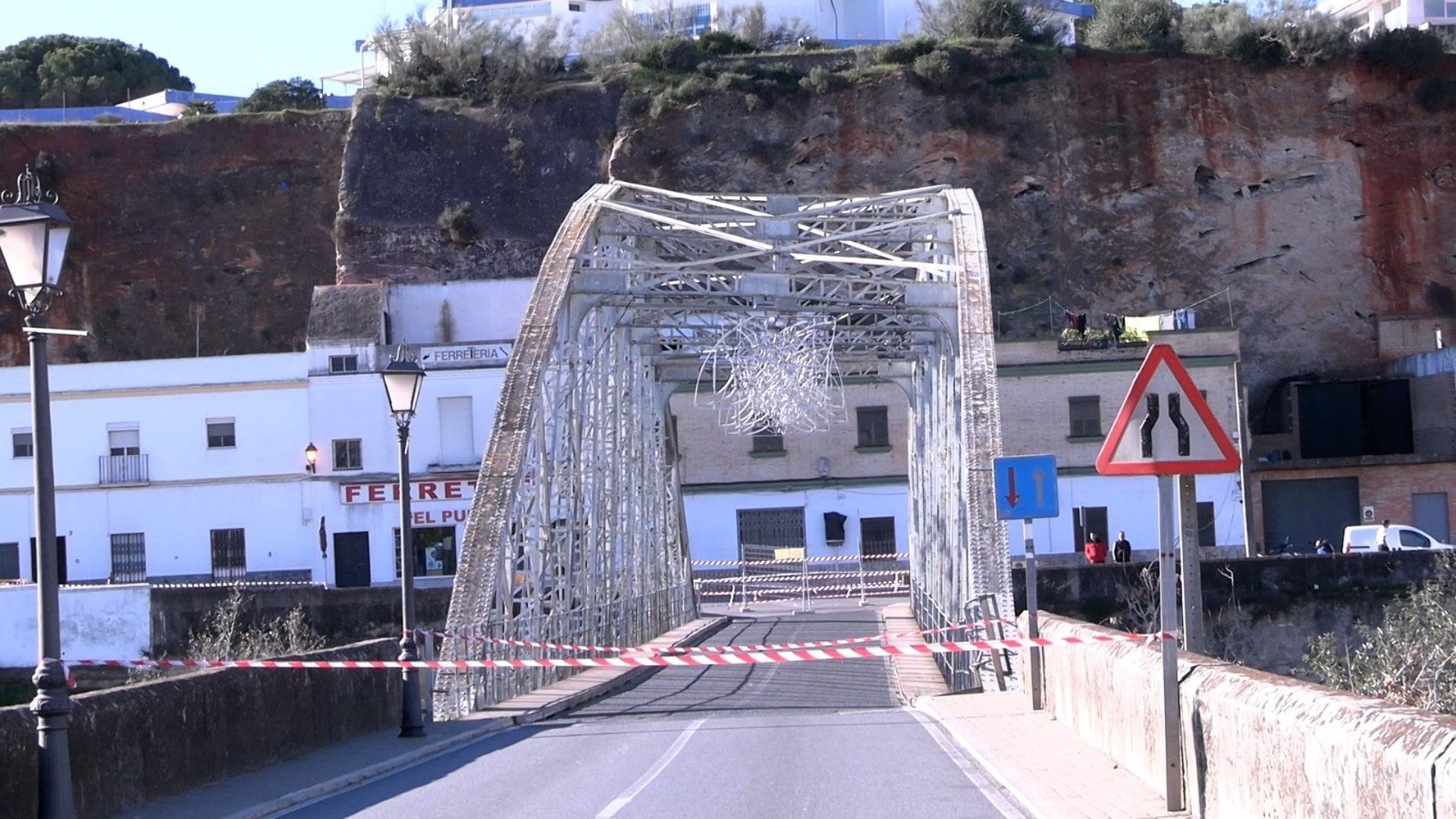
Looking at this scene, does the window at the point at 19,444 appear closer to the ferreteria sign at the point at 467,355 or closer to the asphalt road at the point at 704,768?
the ferreteria sign at the point at 467,355

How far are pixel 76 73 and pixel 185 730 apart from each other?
3570 inches

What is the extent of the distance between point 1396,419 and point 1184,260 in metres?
14.2

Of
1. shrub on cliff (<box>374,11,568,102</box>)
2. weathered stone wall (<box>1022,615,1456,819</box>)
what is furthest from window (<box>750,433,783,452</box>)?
weathered stone wall (<box>1022,615,1456,819</box>)

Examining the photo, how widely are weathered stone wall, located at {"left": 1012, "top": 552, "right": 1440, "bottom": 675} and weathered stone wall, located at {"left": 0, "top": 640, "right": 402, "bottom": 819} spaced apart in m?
20.3

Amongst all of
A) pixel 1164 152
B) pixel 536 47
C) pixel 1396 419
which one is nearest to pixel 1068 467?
pixel 1396 419

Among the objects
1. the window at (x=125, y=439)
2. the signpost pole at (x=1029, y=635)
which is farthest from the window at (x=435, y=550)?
the signpost pole at (x=1029, y=635)

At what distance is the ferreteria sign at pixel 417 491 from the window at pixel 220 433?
3484mm

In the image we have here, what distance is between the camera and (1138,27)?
2805 inches

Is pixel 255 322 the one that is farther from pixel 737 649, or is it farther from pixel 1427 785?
pixel 1427 785

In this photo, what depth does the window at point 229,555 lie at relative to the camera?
1799 inches

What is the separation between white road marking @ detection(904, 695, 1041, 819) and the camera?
1043cm

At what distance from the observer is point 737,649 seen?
17281 mm

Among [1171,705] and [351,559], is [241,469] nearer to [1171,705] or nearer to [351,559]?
[351,559]

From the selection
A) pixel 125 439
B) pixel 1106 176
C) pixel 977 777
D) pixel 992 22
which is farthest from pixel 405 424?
pixel 992 22
